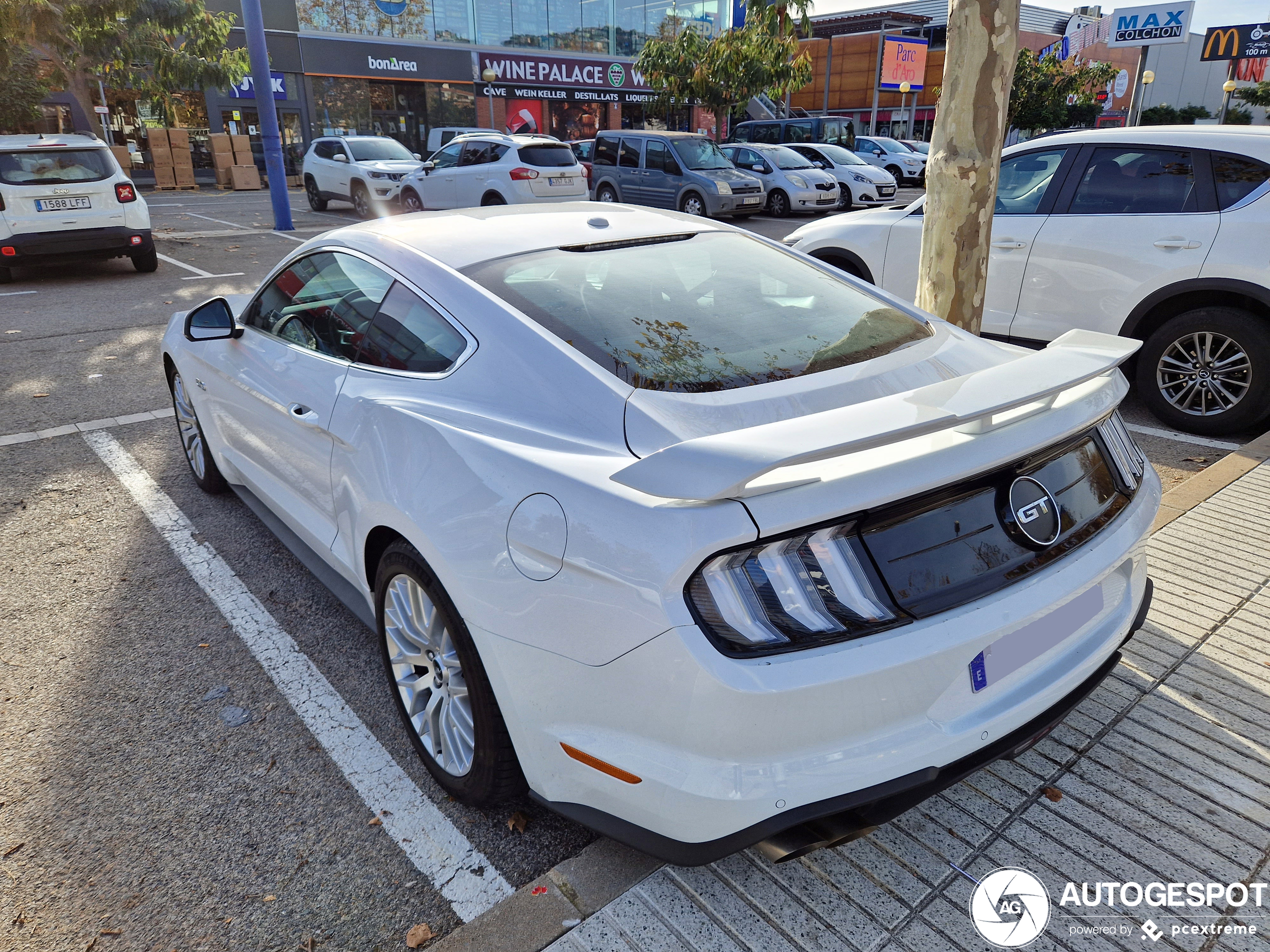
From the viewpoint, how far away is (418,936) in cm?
208

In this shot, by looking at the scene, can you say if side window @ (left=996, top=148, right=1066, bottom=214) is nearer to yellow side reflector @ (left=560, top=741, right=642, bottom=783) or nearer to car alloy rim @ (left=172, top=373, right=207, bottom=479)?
car alloy rim @ (left=172, top=373, right=207, bottom=479)

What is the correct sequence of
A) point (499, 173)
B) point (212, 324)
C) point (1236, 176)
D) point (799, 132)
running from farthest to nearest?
point (799, 132) < point (499, 173) < point (1236, 176) < point (212, 324)

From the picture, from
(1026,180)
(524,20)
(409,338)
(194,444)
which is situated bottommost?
(194,444)

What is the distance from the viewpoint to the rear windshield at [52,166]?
1039 centimetres

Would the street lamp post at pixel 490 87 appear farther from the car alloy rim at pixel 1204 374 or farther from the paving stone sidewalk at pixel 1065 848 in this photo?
the paving stone sidewalk at pixel 1065 848

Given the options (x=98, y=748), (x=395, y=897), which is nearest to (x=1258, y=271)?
(x=395, y=897)

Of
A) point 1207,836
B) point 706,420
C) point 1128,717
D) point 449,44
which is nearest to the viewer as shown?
point 706,420

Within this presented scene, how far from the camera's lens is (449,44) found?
36469 millimetres

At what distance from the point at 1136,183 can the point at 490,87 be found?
3617 centimetres

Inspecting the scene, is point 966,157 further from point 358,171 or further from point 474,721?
point 358,171

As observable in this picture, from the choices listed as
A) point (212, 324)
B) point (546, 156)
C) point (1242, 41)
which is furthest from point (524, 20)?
point (212, 324)

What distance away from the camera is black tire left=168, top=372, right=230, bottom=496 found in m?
4.46

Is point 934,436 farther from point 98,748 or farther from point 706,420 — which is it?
point 98,748

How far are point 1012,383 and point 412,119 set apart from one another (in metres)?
38.9
